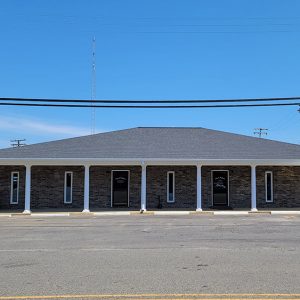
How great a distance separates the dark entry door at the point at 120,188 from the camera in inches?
976

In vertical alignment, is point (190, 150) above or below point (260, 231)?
above

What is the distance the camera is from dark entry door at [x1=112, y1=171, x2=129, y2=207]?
24.8 metres

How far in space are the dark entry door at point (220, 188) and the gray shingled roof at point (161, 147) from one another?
1261 millimetres

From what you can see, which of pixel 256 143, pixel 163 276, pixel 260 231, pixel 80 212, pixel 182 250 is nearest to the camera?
pixel 163 276

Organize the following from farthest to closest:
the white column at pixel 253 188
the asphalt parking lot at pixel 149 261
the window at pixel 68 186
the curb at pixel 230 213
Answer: the window at pixel 68 186, the white column at pixel 253 188, the curb at pixel 230 213, the asphalt parking lot at pixel 149 261

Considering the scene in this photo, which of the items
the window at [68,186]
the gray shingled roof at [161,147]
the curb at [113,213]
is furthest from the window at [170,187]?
the window at [68,186]

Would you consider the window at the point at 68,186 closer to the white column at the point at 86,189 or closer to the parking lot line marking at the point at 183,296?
the white column at the point at 86,189

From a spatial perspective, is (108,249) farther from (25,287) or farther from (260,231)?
(260,231)

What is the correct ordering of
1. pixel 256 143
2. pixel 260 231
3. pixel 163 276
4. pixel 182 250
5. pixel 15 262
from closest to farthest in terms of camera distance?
pixel 163 276 < pixel 15 262 < pixel 182 250 < pixel 260 231 < pixel 256 143

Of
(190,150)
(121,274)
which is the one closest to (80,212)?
(190,150)

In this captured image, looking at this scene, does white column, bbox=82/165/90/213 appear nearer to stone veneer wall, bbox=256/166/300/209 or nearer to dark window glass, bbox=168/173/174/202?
dark window glass, bbox=168/173/174/202

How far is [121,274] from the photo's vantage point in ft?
25.8

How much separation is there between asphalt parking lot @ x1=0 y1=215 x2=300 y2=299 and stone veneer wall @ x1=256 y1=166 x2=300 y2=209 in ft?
33.1

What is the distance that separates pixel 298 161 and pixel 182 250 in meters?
14.6
